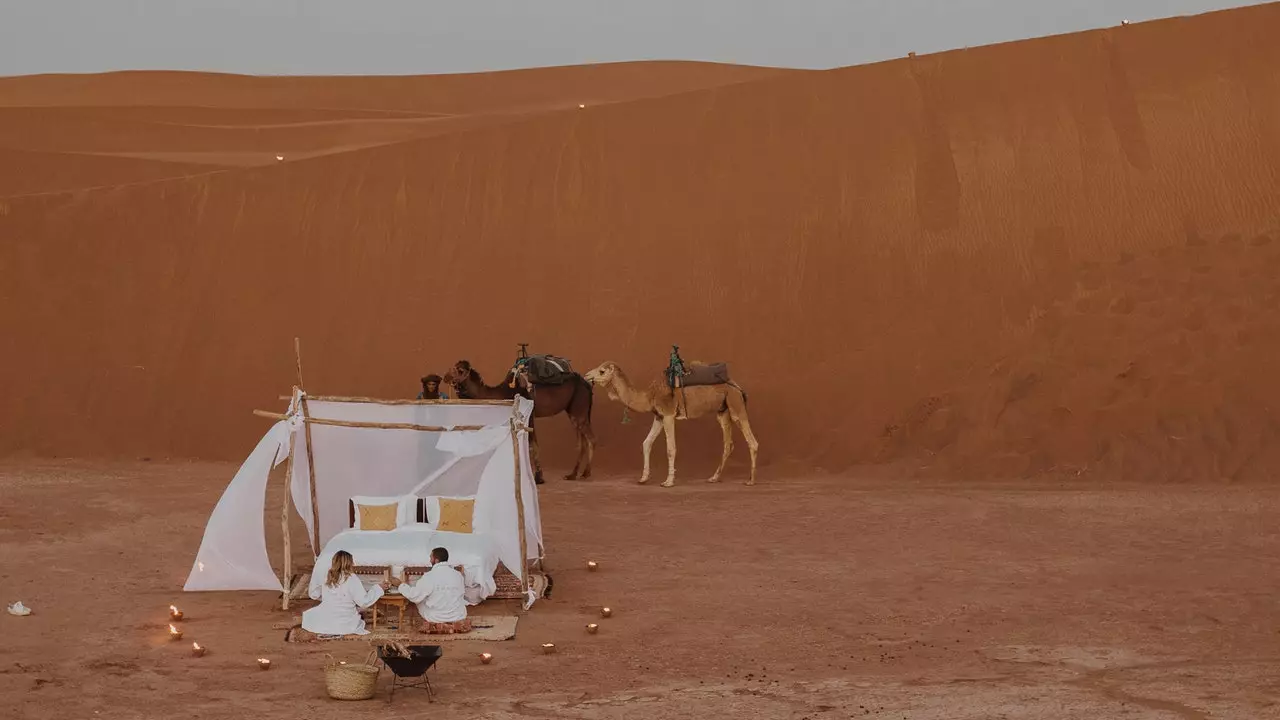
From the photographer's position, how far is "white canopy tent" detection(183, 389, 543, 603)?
44.5 ft

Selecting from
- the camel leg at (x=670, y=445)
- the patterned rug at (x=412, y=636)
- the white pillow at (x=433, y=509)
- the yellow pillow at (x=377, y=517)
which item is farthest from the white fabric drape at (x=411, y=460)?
the camel leg at (x=670, y=445)

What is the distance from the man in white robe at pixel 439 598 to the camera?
1233cm

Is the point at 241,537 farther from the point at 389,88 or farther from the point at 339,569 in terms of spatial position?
the point at 389,88

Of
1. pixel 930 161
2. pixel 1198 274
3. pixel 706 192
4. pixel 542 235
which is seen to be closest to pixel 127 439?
pixel 542 235

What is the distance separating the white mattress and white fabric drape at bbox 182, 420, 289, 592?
0.64m

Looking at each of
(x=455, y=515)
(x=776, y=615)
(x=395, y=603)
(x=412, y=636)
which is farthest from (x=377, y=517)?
(x=776, y=615)

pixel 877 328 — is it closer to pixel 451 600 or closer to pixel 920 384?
pixel 920 384

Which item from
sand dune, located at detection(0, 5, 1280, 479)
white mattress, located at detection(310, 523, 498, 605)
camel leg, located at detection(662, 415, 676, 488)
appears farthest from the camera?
sand dune, located at detection(0, 5, 1280, 479)

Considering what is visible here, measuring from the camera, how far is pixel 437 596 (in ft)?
40.5

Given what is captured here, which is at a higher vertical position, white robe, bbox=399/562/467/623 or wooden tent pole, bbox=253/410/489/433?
wooden tent pole, bbox=253/410/489/433

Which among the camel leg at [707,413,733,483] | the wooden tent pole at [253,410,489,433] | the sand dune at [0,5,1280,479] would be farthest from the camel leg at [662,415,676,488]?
the wooden tent pole at [253,410,489,433]

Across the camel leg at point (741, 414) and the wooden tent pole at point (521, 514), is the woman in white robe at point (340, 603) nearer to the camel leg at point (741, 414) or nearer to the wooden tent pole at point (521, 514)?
the wooden tent pole at point (521, 514)

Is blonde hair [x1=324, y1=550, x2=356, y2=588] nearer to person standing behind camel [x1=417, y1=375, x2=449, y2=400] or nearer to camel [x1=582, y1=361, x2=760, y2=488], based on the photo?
person standing behind camel [x1=417, y1=375, x2=449, y2=400]

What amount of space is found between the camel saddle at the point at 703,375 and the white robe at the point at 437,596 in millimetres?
9561
